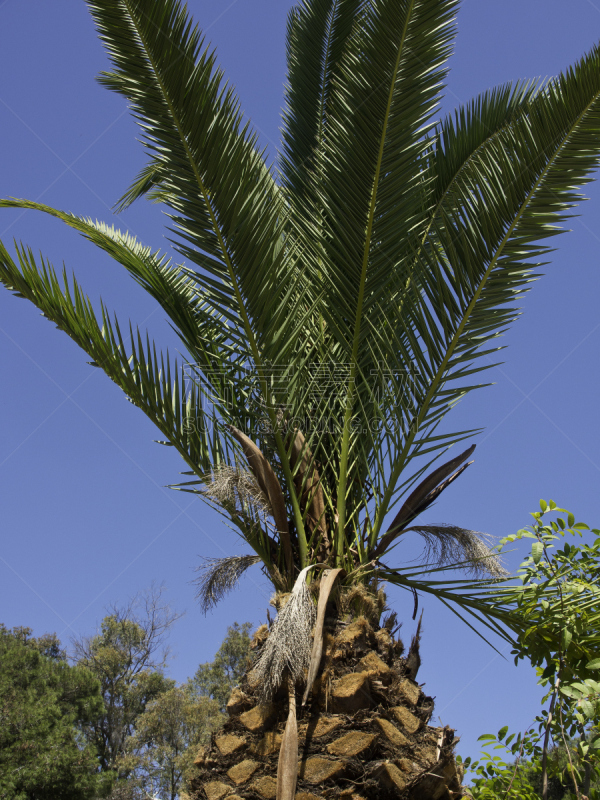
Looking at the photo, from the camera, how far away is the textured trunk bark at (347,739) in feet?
8.55

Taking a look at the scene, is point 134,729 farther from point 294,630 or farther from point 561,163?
point 561,163

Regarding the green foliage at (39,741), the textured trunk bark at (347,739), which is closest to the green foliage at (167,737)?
the green foliage at (39,741)

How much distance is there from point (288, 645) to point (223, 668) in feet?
61.7

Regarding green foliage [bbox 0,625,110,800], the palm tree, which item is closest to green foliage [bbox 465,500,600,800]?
the palm tree

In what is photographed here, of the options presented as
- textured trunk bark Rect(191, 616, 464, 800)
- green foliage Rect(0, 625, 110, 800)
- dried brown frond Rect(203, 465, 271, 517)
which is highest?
dried brown frond Rect(203, 465, 271, 517)

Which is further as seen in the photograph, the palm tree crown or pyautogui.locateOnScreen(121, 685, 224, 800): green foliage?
pyautogui.locateOnScreen(121, 685, 224, 800): green foliage

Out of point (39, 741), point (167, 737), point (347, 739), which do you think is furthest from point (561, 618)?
point (167, 737)

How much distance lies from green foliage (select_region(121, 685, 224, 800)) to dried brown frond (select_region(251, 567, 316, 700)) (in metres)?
15.1

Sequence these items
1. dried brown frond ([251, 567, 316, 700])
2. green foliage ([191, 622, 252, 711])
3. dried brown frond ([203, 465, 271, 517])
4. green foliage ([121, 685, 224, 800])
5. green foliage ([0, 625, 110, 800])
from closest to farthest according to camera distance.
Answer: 1. dried brown frond ([251, 567, 316, 700])
2. dried brown frond ([203, 465, 271, 517])
3. green foliage ([0, 625, 110, 800])
4. green foliage ([121, 685, 224, 800])
5. green foliage ([191, 622, 252, 711])

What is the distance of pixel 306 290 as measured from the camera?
3.58 m

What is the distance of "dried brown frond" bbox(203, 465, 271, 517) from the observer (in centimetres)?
306

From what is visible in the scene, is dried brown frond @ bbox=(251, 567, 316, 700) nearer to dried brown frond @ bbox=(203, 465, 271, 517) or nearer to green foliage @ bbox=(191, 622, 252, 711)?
dried brown frond @ bbox=(203, 465, 271, 517)

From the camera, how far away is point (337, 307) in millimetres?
3607

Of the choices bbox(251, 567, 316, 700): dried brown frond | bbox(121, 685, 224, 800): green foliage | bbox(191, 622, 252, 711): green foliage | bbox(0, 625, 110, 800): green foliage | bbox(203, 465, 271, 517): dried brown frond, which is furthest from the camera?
bbox(191, 622, 252, 711): green foliage
